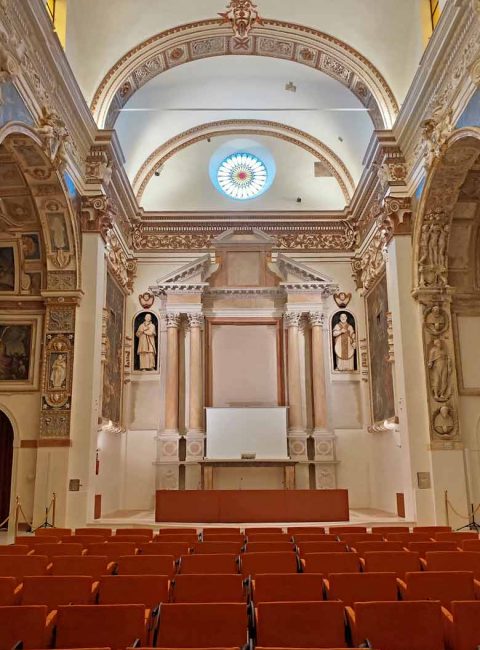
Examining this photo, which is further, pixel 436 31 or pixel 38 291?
pixel 38 291

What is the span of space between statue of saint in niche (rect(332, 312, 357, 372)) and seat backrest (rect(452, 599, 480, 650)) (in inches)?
592

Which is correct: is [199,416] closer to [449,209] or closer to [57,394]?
[57,394]

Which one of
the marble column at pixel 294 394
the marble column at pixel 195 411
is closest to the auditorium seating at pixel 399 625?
the marble column at pixel 195 411

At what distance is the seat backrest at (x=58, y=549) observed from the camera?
21.3 feet

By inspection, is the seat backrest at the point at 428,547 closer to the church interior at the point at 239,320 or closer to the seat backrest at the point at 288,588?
the church interior at the point at 239,320

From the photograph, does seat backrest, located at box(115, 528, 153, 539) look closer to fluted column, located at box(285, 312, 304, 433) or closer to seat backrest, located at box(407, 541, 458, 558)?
seat backrest, located at box(407, 541, 458, 558)

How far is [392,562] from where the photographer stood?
18.1 feet

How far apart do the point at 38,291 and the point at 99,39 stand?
6199 millimetres

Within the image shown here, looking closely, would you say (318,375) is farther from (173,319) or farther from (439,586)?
Result: (439,586)

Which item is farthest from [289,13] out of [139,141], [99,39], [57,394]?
[57,394]

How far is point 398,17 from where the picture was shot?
1405cm

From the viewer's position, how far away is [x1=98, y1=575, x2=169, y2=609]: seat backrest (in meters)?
4.52

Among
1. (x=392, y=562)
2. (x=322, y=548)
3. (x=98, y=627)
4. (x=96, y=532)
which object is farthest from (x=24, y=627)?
(x=96, y=532)

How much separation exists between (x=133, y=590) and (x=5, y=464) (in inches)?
461
